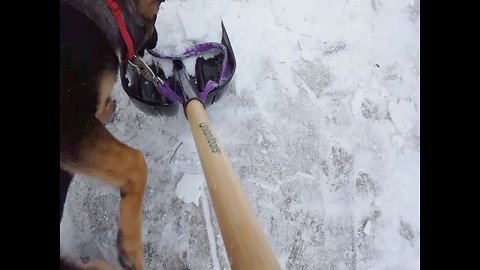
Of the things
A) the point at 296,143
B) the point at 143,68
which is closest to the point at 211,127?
the point at 143,68

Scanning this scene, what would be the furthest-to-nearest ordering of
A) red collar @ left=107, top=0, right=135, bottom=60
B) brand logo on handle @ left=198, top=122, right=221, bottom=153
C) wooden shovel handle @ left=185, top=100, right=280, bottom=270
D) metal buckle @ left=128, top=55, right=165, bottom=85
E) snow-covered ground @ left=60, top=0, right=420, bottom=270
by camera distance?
1. snow-covered ground @ left=60, top=0, right=420, bottom=270
2. metal buckle @ left=128, top=55, right=165, bottom=85
3. red collar @ left=107, top=0, right=135, bottom=60
4. brand logo on handle @ left=198, top=122, right=221, bottom=153
5. wooden shovel handle @ left=185, top=100, right=280, bottom=270

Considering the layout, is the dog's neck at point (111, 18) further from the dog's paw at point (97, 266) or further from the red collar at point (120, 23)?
the dog's paw at point (97, 266)

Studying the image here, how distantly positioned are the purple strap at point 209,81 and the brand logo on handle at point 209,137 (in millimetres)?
414

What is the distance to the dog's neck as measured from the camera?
1965mm

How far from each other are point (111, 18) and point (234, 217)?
1.14m

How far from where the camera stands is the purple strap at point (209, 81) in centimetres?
213

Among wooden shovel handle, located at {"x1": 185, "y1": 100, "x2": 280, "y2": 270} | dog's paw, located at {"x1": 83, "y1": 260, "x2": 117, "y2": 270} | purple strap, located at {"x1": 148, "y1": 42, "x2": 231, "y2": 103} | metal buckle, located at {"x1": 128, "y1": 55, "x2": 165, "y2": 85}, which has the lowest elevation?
dog's paw, located at {"x1": 83, "y1": 260, "x2": 117, "y2": 270}

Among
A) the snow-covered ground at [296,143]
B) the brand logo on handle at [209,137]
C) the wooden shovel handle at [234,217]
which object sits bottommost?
the snow-covered ground at [296,143]

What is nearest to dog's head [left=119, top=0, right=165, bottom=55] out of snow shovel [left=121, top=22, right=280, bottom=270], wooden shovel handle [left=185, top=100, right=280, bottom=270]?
snow shovel [left=121, top=22, right=280, bottom=270]

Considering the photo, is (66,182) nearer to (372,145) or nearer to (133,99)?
(133,99)

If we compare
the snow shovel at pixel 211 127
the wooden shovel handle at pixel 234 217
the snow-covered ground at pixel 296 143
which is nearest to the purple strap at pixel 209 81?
the snow shovel at pixel 211 127

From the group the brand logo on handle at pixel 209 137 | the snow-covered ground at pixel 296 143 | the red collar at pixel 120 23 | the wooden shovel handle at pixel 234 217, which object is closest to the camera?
the wooden shovel handle at pixel 234 217

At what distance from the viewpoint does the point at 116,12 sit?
194 cm

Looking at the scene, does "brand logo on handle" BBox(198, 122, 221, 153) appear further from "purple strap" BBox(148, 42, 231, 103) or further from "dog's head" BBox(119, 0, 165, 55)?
"dog's head" BBox(119, 0, 165, 55)
